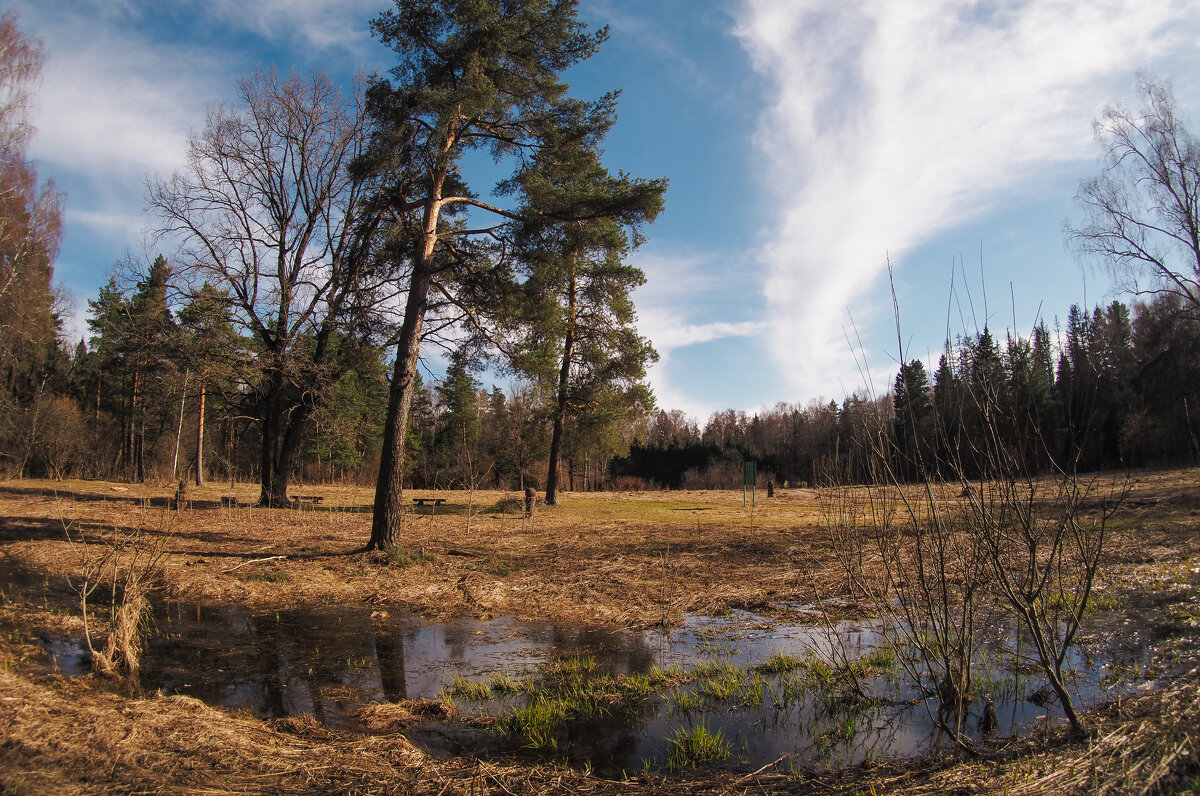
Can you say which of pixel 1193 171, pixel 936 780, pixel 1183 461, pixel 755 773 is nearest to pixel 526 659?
pixel 755 773

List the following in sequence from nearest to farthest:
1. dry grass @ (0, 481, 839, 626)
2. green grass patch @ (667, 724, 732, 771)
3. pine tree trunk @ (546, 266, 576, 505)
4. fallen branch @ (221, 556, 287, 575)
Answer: green grass patch @ (667, 724, 732, 771)
dry grass @ (0, 481, 839, 626)
fallen branch @ (221, 556, 287, 575)
pine tree trunk @ (546, 266, 576, 505)

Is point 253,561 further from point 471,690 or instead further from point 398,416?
point 471,690

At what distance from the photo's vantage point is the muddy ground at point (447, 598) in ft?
10.1

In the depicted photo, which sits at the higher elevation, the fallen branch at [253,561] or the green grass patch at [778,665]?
the fallen branch at [253,561]

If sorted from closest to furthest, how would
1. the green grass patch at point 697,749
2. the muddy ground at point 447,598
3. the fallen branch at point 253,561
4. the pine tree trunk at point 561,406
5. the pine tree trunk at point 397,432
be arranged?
1. the muddy ground at point 447,598
2. the green grass patch at point 697,749
3. the fallen branch at point 253,561
4. the pine tree trunk at point 397,432
5. the pine tree trunk at point 561,406

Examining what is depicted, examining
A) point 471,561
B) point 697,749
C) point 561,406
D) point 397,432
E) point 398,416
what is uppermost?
point 561,406

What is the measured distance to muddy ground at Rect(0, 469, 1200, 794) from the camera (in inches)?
121

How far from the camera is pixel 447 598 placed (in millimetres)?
8711

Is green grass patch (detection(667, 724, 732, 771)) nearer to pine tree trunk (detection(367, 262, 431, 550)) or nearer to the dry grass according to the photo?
the dry grass

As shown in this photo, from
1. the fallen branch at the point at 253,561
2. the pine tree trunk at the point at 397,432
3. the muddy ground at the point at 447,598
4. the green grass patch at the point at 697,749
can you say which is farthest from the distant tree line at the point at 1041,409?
the fallen branch at the point at 253,561

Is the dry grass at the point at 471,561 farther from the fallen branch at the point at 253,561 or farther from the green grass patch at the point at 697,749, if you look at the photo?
the green grass patch at the point at 697,749

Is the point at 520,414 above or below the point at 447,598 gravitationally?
above

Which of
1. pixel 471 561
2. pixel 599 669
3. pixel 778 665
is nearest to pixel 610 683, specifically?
pixel 599 669

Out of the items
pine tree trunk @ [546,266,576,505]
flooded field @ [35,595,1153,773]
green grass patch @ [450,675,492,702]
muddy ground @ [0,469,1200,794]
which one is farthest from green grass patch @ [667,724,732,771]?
pine tree trunk @ [546,266,576,505]
